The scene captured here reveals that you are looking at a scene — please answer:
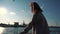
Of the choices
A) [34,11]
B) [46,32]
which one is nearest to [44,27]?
[46,32]

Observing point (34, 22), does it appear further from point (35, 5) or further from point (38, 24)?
point (35, 5)

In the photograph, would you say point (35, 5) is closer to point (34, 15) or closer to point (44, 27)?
point (34, 15)

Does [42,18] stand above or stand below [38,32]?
above

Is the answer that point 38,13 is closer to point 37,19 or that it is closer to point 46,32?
point 37,19

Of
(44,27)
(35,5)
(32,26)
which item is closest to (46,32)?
(44,27)

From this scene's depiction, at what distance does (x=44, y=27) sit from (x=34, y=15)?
0.85 feet

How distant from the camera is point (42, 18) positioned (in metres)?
2.93

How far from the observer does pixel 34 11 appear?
2975mm

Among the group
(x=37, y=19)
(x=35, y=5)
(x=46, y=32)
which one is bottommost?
(x=46, y=32)

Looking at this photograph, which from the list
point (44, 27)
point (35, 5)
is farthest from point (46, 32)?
point (35, 5)

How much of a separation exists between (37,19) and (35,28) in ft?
0.48

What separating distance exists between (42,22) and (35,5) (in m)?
0.29

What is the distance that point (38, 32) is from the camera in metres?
2.90

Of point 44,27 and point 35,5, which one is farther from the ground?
point 35,5
